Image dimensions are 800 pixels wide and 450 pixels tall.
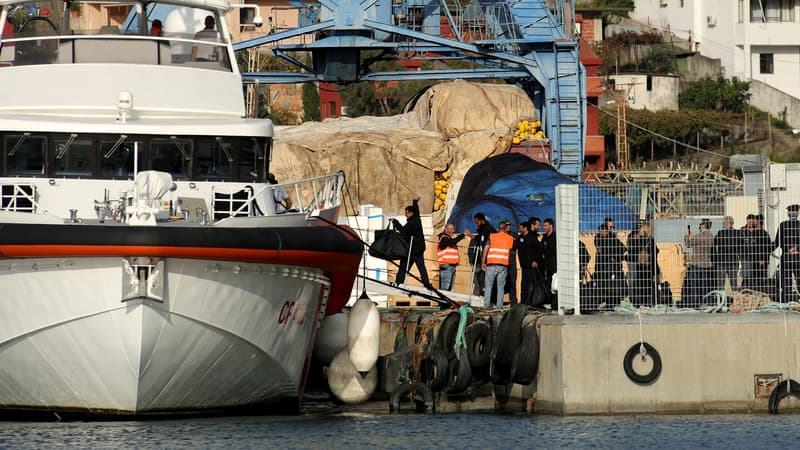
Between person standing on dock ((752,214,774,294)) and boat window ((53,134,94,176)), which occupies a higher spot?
boat window ((53,134,94,176))

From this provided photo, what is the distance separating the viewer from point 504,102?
34.6 meters

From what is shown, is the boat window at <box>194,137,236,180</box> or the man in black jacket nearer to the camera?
the boat window at <box>194,137,236,180</box>

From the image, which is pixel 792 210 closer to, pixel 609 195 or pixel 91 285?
pixel 609 195

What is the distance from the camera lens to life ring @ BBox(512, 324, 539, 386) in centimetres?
1644

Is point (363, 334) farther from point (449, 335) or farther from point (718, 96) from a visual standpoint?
point (718, 96)

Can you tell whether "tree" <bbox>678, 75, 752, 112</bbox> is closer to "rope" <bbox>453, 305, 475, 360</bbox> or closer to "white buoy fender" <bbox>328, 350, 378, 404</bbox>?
"white buoy fender" <bbox>328, 350, 378, 404</bbox>

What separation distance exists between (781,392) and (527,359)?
2698 millimetres

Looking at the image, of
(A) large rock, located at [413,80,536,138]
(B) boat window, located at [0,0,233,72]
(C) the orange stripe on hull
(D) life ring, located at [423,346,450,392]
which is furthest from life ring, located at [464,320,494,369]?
(A) large rock, located at [413,80,536,138]

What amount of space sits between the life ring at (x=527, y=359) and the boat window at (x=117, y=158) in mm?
4594

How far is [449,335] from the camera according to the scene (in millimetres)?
17656

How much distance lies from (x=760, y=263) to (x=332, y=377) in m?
5.25

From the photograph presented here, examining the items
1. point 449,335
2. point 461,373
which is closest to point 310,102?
point 449,335

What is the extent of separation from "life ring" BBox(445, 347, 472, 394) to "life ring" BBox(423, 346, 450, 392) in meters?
0.07

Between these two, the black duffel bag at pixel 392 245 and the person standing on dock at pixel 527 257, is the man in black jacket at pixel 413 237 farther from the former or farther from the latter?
the person standing on dock at pixel 527 257
